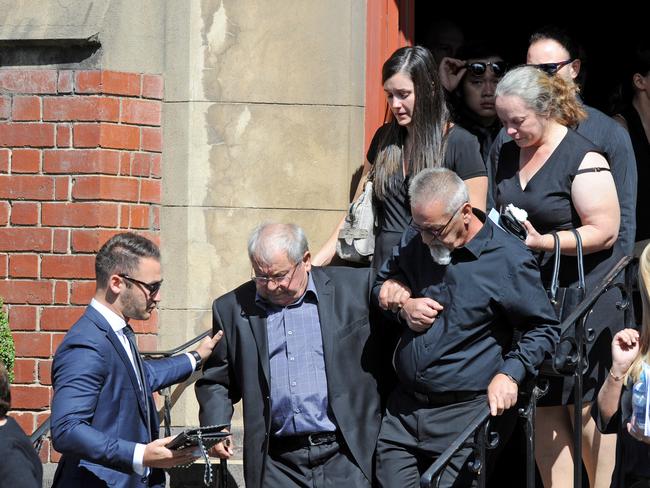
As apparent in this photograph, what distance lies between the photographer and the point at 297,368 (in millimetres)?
5457

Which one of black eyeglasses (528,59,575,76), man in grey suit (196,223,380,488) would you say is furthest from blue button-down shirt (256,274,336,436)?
black eyeglasses (528,59,575,76)

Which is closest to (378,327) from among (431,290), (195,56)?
(431,290)

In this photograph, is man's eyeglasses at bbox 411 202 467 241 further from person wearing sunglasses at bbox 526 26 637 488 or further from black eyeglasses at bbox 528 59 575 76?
black eyeglasses at bbox 528 59 575 76

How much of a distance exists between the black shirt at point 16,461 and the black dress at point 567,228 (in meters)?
2.34

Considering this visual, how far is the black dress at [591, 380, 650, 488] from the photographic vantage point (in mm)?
4738

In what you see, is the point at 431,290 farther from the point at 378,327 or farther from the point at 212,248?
the point at 212,248

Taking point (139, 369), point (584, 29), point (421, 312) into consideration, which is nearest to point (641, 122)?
point (421, 312)

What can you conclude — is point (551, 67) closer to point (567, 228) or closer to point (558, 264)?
point (567, 228)

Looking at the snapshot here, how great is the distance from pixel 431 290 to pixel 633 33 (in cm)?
559

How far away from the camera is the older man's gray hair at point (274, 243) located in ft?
17.6

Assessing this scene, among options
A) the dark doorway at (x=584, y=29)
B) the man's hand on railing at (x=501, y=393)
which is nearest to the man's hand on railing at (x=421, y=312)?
the man's hand on railing at (x=501, y=393)

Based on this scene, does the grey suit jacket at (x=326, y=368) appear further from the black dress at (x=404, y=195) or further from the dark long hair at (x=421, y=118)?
the dark long hair at (x=421, y=118)

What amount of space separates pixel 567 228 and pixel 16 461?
268 cm

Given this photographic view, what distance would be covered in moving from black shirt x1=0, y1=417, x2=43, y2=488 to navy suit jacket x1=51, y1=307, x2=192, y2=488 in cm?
12
